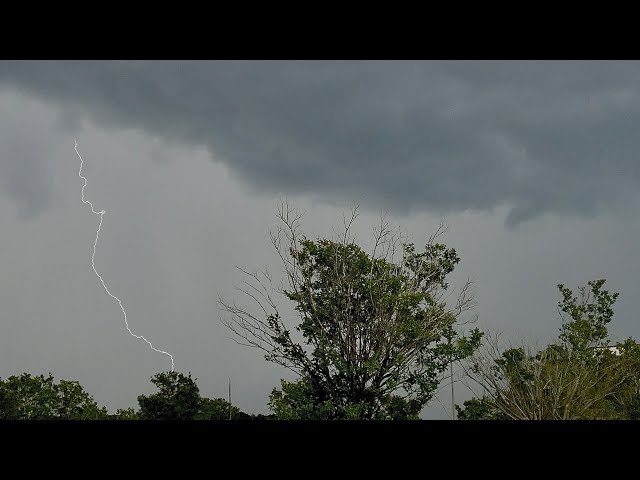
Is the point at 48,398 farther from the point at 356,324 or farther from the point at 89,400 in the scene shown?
the point at 356,324

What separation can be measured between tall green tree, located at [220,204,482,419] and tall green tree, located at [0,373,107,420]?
350cm

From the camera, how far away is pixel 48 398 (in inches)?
501

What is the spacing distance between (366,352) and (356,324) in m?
0.51

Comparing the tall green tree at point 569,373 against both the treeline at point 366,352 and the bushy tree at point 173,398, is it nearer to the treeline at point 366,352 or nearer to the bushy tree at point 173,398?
the treeline at point 366,352

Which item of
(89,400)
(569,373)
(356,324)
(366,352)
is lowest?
(89,400)

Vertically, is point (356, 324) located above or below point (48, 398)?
above

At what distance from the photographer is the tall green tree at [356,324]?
36.1ft

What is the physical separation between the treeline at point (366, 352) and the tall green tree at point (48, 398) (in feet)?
0.06

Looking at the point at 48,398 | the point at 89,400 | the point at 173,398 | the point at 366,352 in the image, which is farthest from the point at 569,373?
the point at 48,398

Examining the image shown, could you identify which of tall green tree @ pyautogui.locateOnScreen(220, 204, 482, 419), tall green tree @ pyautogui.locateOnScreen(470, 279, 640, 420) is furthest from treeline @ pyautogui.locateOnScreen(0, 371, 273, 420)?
tall green tree @ pyautogui.locateOnScreen(470, 279, 640, 420)

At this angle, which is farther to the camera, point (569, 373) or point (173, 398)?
point (569, 373)

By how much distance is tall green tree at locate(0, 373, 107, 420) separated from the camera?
12.6 metres

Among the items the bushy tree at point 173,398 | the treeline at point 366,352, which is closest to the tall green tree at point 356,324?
the treeline at point 366,352
